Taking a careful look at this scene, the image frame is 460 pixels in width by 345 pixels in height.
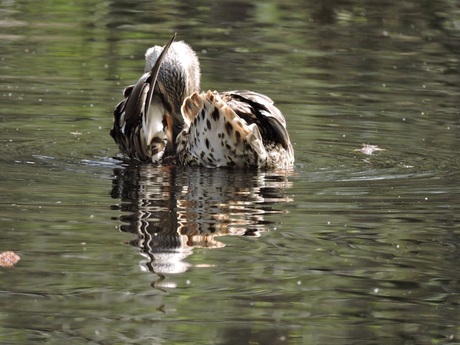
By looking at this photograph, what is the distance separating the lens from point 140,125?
932 centimetres

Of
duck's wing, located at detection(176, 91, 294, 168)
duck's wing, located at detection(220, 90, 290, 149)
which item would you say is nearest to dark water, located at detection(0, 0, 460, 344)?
duck's wing, located at detection(176, 91, 294, 168)

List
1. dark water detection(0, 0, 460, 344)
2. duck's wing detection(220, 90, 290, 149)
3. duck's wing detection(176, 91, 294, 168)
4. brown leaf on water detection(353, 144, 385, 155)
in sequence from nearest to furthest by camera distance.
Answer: dark water detection(0, 0, 460, 344) < duck's wing detection(176, 91, 294, 168) < duck's wing detection(220, 90, 290, 149) < brown leaf on water detection(353, 144, 385, 155)

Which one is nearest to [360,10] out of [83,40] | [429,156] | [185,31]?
[185,31]

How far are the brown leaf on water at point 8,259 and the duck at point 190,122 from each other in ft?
8.17

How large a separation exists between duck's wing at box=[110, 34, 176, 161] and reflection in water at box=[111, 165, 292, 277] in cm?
18

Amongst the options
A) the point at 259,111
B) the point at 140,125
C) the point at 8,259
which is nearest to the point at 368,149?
the point at 259,111

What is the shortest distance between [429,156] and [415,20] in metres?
7.48

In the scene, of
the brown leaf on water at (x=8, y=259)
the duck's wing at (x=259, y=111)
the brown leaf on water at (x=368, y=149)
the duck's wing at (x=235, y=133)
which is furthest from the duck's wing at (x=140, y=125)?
the brown leaf on water at (x=8, y=259)

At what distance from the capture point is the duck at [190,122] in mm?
8594

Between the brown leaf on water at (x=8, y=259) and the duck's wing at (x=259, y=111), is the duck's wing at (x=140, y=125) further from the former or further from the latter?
the brown leaf on water at (x=8, y=259)

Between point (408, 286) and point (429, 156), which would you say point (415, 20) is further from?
point (408, 286)

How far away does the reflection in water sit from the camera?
21.5 ft

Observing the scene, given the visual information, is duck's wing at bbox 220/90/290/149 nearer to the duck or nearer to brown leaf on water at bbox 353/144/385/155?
the duck

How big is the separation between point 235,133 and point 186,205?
1.12m
